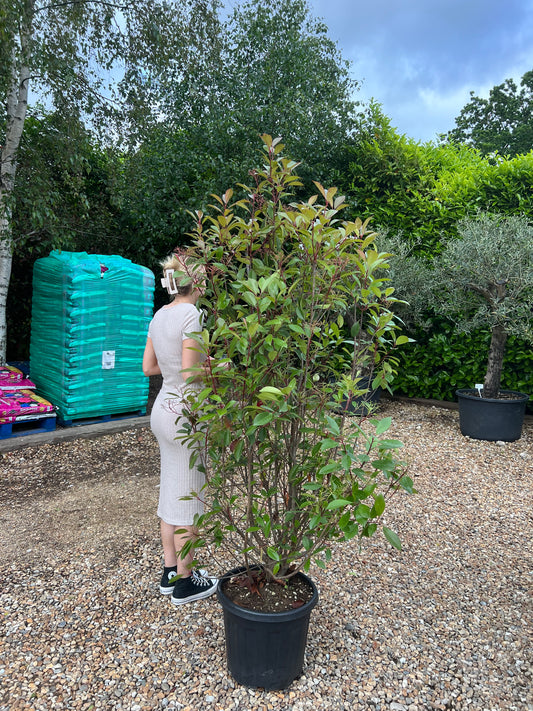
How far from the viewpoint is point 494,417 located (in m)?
5.01

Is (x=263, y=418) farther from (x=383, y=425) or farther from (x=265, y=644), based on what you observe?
(x=265, y=644)

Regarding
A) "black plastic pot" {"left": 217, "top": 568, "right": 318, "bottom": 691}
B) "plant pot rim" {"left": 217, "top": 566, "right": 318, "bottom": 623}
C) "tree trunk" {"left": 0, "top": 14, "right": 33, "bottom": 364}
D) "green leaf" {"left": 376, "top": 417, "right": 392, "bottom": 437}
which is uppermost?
"tree trunk" {"left": 0, "top": 14, "right": 33, "bottom": 364}

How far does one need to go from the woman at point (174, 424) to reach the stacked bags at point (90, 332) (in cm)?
277

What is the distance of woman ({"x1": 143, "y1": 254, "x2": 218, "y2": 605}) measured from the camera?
213cm

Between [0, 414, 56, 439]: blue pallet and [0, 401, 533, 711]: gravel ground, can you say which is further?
[0, 414, 56, 439]: blue pallet

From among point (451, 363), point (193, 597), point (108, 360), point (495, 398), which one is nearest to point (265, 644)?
point (193, 597)

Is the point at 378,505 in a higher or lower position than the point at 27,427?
higher

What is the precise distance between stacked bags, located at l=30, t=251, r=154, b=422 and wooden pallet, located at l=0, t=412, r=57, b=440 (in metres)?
0.18

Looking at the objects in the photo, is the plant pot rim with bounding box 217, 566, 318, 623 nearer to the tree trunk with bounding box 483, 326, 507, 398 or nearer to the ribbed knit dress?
the ribbed knit dress

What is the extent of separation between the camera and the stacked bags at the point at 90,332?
4.83 metres

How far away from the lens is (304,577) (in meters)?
2.00

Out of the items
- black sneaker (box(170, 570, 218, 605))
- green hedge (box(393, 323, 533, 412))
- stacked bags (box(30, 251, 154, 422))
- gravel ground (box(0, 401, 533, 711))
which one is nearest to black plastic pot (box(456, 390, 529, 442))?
green hedge (box(393, 323, 533, 412))

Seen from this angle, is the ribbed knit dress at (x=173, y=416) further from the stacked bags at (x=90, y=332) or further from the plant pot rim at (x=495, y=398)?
the plant pot rim at (x=495, y=398)

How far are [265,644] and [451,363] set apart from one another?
5074mm
